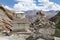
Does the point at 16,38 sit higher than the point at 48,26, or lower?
lower

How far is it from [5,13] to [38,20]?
24705 millimetres

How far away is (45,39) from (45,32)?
15.1 inches

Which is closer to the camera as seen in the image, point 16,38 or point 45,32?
point 45,32

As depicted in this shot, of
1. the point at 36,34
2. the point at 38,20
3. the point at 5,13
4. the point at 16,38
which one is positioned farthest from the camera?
the point at 5,13

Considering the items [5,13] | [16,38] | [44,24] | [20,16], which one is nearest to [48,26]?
[44,24]

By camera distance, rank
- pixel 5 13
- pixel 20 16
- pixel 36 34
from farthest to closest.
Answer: pixel 5 13
pixel 20 16
pixel 36 34

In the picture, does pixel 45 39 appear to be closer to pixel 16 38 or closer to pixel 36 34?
pixel 36 34

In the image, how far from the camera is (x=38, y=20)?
15.3m

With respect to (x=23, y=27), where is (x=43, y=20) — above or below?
above

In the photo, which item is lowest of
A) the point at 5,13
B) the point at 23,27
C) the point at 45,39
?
the point at 5,13

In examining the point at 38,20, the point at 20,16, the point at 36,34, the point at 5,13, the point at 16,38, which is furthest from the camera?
the point at 5,13

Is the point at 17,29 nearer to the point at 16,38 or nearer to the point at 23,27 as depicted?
the point at 23,27

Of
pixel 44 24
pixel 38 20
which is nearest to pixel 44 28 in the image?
pixel 44 24

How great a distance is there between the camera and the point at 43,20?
14.8 meters
